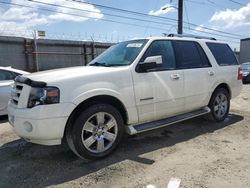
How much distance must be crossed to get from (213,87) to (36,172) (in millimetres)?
3798

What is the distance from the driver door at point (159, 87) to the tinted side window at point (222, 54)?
1352mm

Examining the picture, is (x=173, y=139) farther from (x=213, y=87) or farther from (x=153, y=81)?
(x=213, y=87)

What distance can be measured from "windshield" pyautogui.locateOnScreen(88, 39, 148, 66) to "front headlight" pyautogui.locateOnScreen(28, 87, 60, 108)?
4.21 feet

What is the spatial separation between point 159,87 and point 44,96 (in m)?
1.92

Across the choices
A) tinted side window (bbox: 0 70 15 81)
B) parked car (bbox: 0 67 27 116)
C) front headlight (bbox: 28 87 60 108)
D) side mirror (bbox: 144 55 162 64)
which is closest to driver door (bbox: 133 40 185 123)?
side mirror (bbox: 144 55 162 64)

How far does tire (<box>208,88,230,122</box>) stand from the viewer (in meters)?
5.48

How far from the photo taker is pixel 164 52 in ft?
14.9

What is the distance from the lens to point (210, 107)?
5500mm

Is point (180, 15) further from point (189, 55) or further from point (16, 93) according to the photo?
point (16, 93)

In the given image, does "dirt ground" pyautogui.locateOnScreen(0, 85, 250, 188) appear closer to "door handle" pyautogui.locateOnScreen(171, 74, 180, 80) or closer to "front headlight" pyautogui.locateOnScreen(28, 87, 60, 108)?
"front headlight" pyautogui.locateOnScreen(28, 87, 60, 108)

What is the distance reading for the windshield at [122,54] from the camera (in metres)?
4.20

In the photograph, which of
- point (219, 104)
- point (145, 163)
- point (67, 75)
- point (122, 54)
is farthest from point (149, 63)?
point (219, 104)

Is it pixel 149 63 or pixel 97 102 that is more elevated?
pixel 149 63

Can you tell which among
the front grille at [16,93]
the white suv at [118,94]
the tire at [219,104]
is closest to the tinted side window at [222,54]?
the white suv at [118,94]
